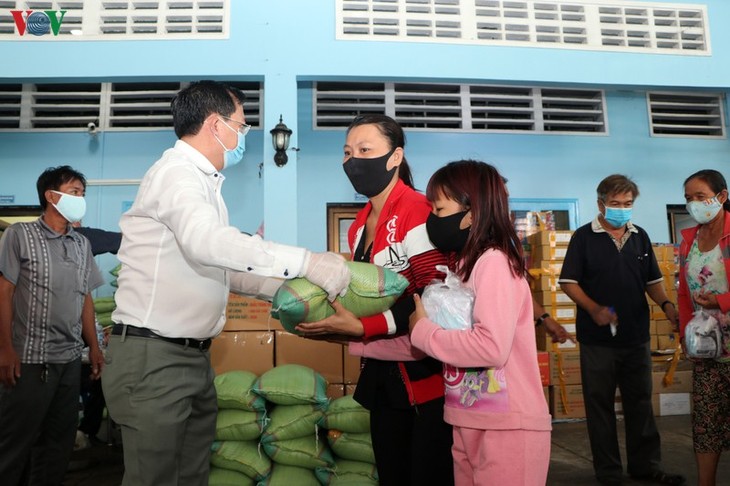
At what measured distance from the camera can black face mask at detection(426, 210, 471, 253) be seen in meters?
1.47

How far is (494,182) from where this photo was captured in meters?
1.48

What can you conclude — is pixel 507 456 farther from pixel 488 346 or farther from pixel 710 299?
pixel 710 299

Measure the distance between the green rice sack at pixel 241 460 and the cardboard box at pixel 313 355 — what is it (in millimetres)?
820

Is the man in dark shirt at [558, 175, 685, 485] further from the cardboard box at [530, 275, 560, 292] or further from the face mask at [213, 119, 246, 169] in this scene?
the face mask at [213, 119, 246, 169]

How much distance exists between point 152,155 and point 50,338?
3.70 meters

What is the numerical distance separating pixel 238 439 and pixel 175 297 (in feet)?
5.44

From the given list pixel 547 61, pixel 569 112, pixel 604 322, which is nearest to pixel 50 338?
pixel 604 322

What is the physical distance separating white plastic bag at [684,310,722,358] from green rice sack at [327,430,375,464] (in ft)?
5.18

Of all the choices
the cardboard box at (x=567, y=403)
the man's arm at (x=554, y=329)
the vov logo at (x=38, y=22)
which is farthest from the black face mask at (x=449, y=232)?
the vov logo at (x=38, y=22)

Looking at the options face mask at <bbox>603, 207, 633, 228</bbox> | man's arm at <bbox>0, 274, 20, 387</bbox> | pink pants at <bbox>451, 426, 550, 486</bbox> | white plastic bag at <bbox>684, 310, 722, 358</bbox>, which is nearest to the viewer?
pink pants at <bbox>451, 426, 550, 486</bbox>

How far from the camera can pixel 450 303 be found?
1.42 metres

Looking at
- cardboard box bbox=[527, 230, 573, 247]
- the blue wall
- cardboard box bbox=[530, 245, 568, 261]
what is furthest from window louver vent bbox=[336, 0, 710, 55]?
cardboard box bbox=[530, 245, 568, 261]

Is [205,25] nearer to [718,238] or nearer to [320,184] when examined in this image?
[320,184]

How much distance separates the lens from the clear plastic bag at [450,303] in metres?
1.41
